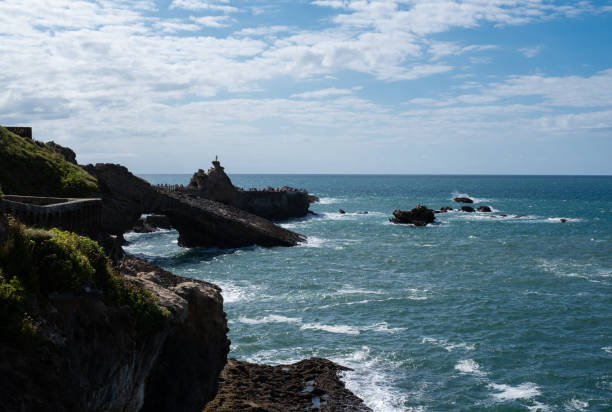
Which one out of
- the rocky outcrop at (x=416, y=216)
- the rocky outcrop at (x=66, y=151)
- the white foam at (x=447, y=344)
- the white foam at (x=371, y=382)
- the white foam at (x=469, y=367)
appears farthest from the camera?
the rocky outcrop at (x=416, y=216)

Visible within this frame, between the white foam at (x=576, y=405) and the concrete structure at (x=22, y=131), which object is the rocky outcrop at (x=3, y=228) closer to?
the white foam at (x=576, y=405)

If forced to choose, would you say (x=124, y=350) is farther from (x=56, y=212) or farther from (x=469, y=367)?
(x=469, y=367)

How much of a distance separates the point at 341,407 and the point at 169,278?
8087mm

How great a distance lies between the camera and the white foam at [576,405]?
66.0ft

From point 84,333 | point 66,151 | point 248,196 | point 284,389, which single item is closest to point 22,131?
point 66,151

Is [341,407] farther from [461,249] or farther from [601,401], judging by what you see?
[461,249]

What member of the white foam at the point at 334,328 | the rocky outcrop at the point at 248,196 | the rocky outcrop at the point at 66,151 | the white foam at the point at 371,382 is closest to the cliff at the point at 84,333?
the white foam at the point at 371,382

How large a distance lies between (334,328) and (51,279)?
64.1 ft

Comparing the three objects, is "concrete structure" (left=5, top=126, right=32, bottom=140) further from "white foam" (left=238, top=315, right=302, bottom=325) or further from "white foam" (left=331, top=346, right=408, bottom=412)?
"white foam" (left=331, top=346, right=408, bottom=412)

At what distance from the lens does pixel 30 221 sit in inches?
699

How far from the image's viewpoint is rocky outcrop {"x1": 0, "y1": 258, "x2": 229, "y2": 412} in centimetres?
972

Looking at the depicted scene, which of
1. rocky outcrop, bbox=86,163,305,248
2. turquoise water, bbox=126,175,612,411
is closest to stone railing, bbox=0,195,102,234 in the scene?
turquoise water, bbox=126,175,612,411

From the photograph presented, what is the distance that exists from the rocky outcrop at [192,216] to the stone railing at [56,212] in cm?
2399

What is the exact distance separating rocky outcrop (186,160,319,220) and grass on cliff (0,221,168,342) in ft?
202
